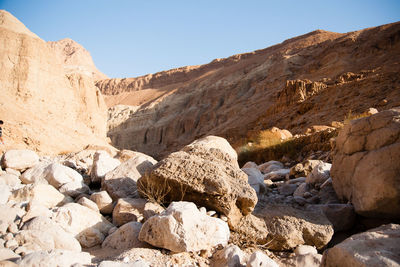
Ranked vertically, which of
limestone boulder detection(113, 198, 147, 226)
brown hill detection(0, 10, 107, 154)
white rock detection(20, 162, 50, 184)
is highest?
brown hill detection(0, 10, 107, 154)

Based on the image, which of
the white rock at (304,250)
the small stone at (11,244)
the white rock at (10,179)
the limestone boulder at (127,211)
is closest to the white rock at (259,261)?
the white rock at (304,250)

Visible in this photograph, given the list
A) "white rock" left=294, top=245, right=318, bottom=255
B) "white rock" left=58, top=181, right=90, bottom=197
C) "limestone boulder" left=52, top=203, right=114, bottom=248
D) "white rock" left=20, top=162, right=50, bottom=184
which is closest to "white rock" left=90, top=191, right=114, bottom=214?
"limestone boulder" left=52, top=203, right=114, bottom=248

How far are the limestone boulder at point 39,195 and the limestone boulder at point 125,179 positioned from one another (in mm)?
551

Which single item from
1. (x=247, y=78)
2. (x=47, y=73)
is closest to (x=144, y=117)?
(x=247, y=78)

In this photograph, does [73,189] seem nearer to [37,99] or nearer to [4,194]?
[4,194]

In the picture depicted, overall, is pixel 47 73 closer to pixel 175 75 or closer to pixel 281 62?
pixel 281 62

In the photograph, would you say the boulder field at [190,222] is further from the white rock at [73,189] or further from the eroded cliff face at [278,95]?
the eroded cliff face at [278,95]

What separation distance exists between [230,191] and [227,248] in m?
0.59

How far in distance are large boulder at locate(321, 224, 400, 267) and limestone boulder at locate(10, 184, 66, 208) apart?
278 cm

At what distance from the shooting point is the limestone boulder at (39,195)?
2.94 meters

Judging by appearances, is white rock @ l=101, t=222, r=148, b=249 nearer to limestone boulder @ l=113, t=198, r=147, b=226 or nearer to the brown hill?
limestone boulder @ l=113, t=198, r=147, b=226

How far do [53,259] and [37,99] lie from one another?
13.6 metres

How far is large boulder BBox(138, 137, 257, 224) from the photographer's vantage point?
261 centimetres

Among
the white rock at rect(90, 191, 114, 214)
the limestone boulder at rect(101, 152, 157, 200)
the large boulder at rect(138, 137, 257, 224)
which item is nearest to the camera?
the large boulder at rect(138, 137, 257, 224)
